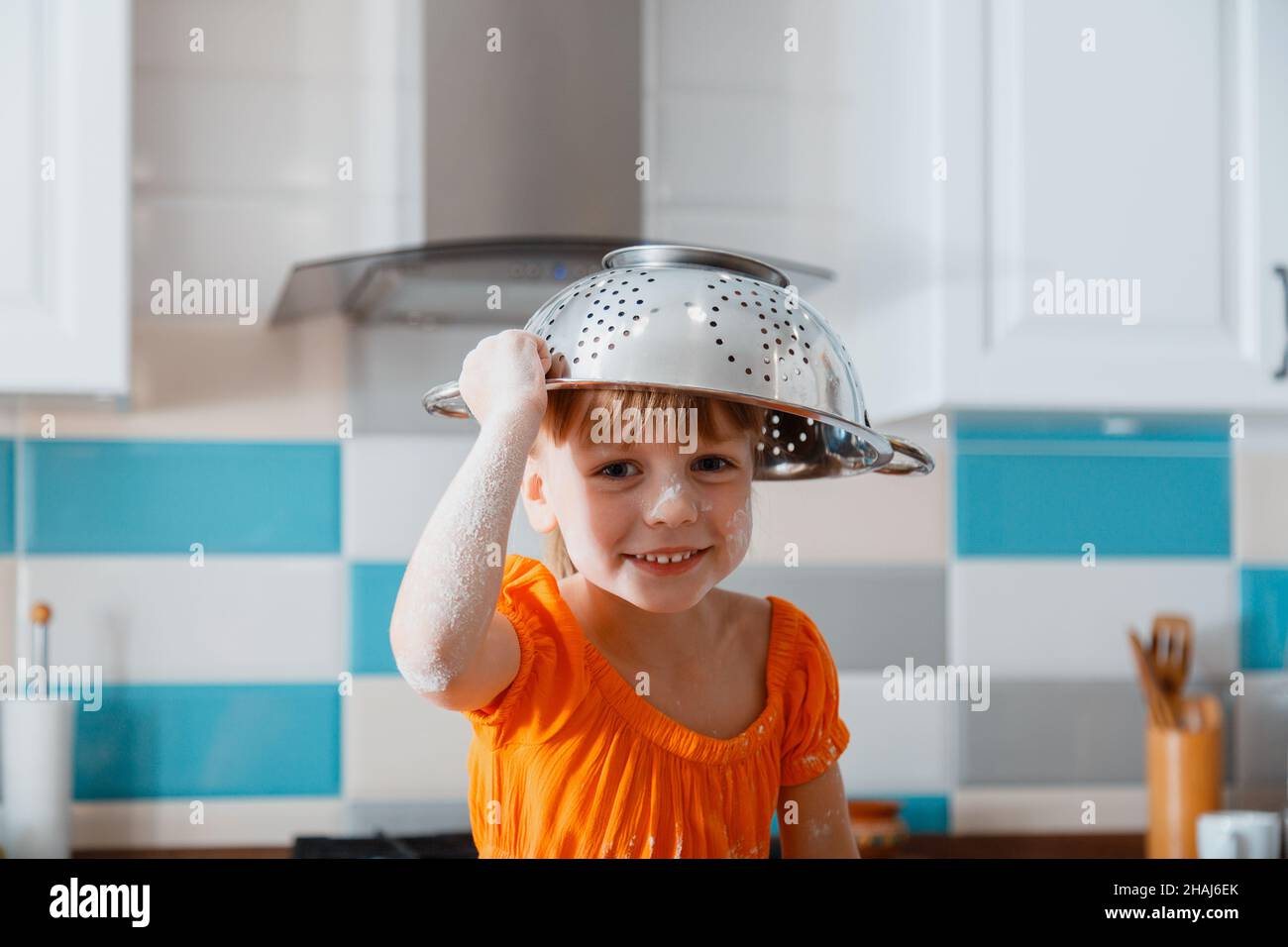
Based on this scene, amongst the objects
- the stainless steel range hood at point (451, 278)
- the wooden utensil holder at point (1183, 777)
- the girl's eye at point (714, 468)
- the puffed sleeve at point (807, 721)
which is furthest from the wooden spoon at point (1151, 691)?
the girl's eye at point (714, 468)

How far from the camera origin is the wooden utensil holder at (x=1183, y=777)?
3.59 ft

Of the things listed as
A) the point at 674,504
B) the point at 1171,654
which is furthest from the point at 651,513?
the point at 1171,654

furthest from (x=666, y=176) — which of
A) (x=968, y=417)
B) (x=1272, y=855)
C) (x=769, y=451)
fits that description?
(x=1272, y=855)

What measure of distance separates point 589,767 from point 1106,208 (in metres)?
0.69

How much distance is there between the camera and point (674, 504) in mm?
498

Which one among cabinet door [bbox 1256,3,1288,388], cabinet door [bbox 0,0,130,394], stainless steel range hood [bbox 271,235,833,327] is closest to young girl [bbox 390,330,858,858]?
stainless steel range hood [bbox 271,235,833,327]

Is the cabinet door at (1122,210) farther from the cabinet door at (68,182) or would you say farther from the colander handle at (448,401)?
the cabinet door at (68,182)

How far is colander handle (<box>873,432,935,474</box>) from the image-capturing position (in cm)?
50

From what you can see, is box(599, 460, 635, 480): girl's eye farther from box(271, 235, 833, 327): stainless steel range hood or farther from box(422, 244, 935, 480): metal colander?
box(271, 235, 833, 327): stainless steel range hood

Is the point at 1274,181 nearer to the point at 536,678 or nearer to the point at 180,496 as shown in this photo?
the point at 536,678

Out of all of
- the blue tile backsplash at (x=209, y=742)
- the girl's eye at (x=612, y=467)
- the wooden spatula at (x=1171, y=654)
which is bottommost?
the blue tile backsplash at (x=209, y=742)

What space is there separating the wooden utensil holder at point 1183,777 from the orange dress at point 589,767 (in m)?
0.71

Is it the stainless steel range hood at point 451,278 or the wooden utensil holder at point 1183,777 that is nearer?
the stainless steel range hood at point 451,278

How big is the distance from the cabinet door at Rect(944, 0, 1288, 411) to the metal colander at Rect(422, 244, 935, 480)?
496mm
